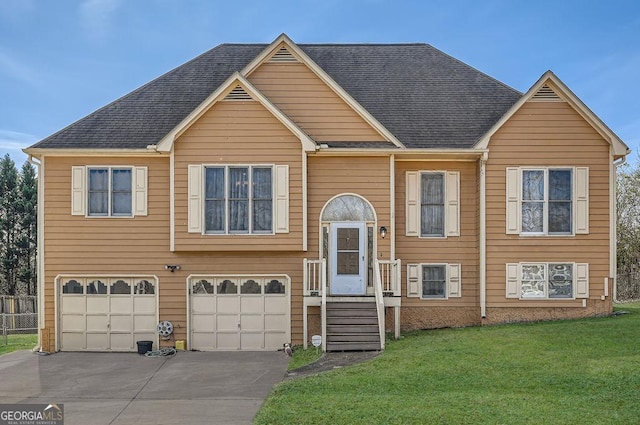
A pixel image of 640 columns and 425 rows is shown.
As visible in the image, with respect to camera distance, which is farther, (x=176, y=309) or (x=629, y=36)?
(x=629, y=36)

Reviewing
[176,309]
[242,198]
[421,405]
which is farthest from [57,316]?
[421,405]

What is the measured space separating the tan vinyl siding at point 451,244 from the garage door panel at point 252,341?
14.0 feet

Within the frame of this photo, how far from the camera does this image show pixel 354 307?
13.0 metres

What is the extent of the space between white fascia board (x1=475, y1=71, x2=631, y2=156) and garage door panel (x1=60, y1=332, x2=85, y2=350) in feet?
41.0

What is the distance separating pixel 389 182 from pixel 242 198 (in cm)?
416

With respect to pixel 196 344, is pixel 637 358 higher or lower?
higher

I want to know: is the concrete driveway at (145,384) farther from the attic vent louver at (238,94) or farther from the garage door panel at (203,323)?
the attic vent louver at (238,94)

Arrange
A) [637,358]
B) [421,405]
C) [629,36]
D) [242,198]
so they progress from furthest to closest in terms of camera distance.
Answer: [629,36] → [242,198] → [637,358] → [421,405]

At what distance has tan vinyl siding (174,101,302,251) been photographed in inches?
520

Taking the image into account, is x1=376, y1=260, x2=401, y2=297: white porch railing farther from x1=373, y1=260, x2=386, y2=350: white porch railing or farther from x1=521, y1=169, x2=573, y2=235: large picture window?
x1=521, y1=169, x2=573, y2=235: large picture window

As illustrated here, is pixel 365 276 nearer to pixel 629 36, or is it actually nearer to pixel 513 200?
pixel 513 200

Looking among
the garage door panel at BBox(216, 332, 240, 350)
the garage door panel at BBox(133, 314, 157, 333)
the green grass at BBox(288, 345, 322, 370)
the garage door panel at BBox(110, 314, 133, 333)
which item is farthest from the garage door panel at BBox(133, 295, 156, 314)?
the green grass at BBox(288, 345, 322, 370)

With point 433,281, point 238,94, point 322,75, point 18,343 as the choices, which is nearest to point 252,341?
point 433,281

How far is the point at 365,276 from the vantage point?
13.8m
